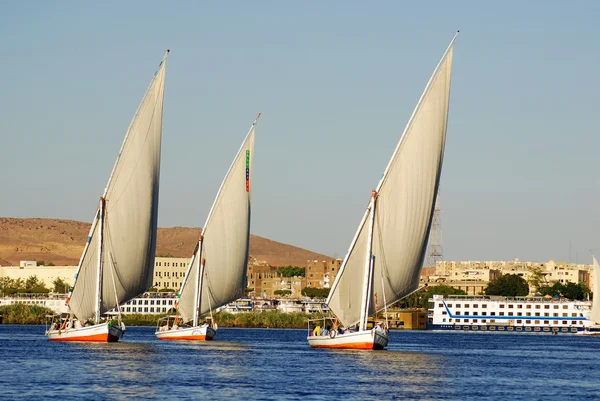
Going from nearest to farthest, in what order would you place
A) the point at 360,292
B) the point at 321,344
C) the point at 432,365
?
the point at 432,365 < the point at 360,292 < the point at 321,344

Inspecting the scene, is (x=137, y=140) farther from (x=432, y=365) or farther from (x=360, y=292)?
(x=432, y=365)

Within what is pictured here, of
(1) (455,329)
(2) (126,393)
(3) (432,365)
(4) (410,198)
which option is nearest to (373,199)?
(4) (410,198)

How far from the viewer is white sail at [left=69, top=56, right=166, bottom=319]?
251ft

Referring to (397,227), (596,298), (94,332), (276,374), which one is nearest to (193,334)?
(94,332)

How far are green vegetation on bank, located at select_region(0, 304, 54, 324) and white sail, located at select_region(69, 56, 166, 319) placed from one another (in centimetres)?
9326

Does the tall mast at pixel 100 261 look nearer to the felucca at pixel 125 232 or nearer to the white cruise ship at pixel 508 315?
the felucca at pixel 125 232

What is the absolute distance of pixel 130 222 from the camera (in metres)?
77.8

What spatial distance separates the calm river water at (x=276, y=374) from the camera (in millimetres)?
49469

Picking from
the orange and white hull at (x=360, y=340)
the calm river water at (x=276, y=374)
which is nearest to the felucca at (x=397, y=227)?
the orange and white hull at (x=360, y=340)

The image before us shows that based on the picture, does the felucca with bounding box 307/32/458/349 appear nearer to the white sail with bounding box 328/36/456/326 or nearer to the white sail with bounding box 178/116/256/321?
the white sail with bounding box 328/36/456/326

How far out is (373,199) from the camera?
7125 cm

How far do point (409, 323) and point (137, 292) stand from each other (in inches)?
3974

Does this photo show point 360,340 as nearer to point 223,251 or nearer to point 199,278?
point 223,251

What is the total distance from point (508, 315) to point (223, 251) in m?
91.6
